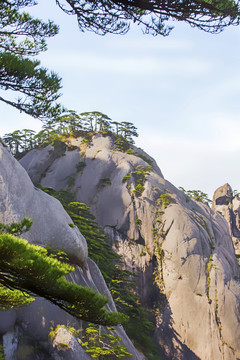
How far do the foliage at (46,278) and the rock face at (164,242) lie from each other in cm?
2211

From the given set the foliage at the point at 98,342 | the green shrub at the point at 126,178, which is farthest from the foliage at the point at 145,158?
the foliage at the point at 98,342

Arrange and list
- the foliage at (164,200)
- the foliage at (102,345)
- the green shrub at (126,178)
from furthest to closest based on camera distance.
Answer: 1. the green shrub at (126,178)
2. the foliage at (164,200)
3. the foliage at (102,345)

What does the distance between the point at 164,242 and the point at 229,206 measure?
34546 millimetres

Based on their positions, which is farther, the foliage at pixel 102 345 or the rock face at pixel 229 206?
the rock face at pixel 229 206

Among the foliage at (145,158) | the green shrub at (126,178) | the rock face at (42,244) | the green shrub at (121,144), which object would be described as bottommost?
the rock face at (42,244)

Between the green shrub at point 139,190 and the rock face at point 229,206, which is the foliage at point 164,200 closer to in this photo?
the green shrub at point 139,190

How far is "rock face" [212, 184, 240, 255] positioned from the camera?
5949cm

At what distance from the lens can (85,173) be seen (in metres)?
35.8

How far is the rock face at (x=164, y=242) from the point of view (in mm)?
26031

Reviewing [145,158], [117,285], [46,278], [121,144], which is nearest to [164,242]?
[117,285]

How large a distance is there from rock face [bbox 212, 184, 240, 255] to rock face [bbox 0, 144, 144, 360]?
146 feet

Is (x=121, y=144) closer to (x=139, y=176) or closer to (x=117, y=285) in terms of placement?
(x=139, y=176)

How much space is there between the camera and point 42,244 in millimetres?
16016

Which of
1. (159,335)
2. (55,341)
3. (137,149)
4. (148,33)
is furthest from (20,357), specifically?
(137,149)
